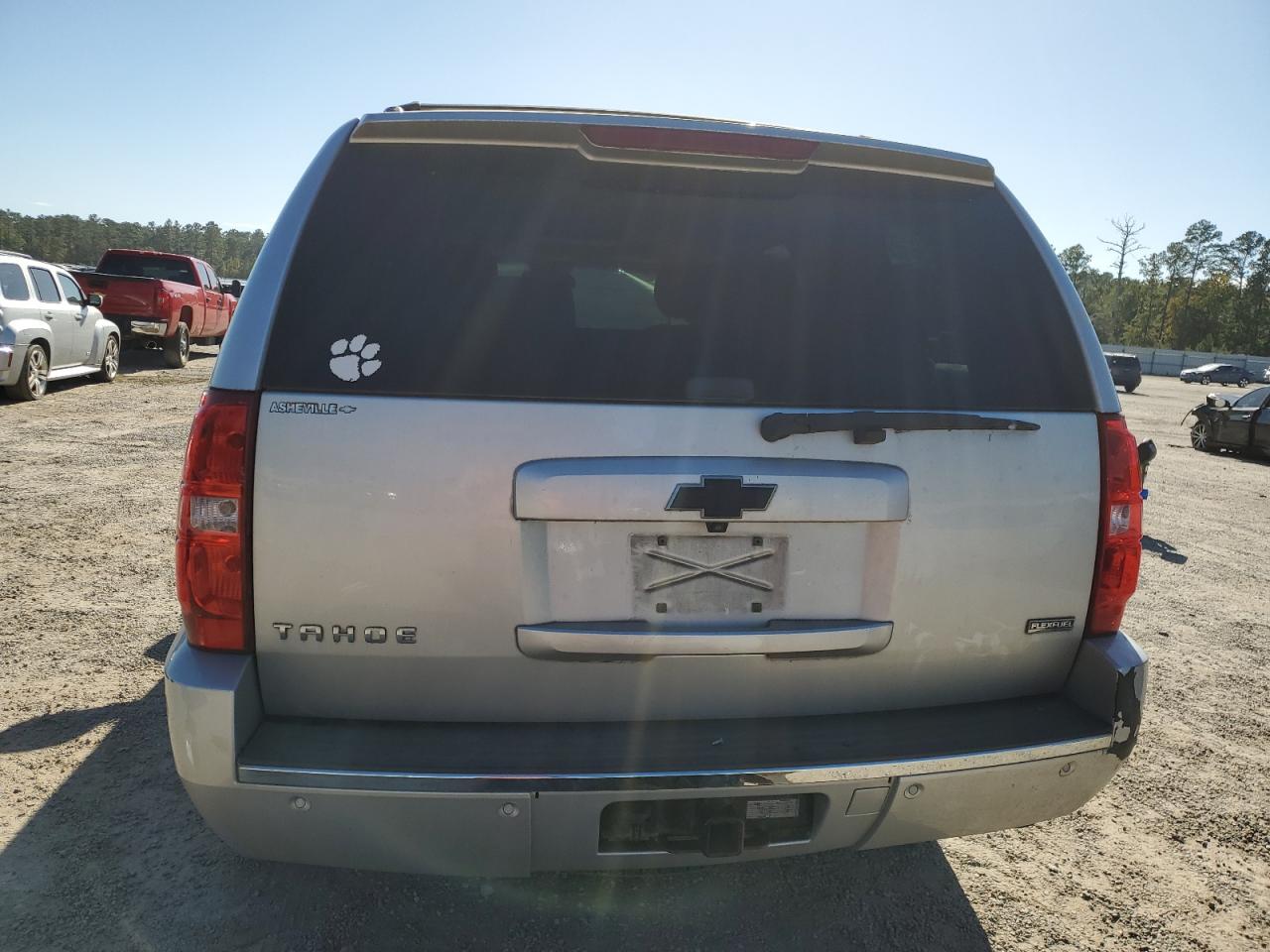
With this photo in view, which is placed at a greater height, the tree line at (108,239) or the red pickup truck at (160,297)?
the tree line at (108,239)

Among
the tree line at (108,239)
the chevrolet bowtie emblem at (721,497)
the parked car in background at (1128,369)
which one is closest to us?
the chevrolet bowtie emblem at (721,497)

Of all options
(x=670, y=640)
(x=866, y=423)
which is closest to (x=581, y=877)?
(x=670, y=640)

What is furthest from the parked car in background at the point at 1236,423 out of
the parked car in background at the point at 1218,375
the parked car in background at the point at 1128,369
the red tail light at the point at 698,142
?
the parked car in background at the point at 1218,375

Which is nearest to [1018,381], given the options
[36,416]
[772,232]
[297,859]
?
[772,232]

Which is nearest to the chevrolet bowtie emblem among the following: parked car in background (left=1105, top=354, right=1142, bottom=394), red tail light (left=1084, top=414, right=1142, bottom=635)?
red tail light (left=1084, top=414, right=1142, bottom=635)

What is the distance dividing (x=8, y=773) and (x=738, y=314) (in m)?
3.10

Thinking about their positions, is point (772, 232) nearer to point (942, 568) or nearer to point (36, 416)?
point (942, 568)

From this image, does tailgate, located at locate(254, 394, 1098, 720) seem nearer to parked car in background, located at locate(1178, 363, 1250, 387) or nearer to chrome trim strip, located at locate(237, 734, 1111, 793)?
chrome trim strip, located at locate(237, 734, 1111, 793)

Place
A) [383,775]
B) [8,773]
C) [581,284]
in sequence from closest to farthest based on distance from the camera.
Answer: [383,775], [581,284], [8,773]

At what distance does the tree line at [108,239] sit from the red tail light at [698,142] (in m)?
86.9

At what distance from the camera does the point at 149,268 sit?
724 inches

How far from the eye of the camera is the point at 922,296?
2266 millimetres

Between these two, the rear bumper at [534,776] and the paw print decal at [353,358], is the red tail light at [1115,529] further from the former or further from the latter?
the paw print decal at [353,358]

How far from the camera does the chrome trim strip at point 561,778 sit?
5.82ft
